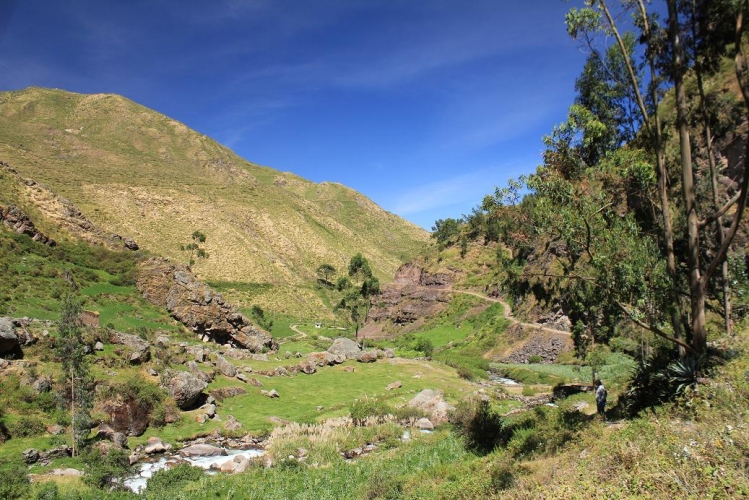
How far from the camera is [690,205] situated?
11.5 metres

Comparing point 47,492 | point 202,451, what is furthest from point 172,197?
point 47,492

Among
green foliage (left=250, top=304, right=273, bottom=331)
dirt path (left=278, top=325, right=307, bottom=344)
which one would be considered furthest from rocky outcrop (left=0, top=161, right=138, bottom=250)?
dirt path (left=278, top=325, right=307, bottom=344)

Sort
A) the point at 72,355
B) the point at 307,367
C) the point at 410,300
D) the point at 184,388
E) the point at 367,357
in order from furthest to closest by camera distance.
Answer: the point at 410,300 < the point at 367,357 < the point at 307,367 < the point at 184,388 < the point at 72,355

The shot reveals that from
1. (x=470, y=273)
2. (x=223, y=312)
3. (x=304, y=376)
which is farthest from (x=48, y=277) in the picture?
(x=470, y=273)

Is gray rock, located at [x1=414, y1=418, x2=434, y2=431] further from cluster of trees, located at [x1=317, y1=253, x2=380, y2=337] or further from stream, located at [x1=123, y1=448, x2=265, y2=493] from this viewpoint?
cluster of trees, located at [x1=317, y1=253, x2=380, y2=337]

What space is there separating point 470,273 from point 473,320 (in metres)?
17.2

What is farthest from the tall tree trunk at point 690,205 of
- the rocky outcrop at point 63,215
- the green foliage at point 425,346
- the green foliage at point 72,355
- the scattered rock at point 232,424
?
the rocky outcrop at point 63,215

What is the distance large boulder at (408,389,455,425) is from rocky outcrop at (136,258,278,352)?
21174 millimetres

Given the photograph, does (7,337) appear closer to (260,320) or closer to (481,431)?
(481,431)

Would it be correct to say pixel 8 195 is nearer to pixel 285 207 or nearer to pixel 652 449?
pixel 652 449

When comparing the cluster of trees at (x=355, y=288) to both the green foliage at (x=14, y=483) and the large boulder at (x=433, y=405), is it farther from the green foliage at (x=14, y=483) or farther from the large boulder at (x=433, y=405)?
the green foliage at (x=14, y=483)

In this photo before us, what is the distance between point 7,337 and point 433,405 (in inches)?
1069

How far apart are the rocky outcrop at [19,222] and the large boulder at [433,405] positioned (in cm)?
4337

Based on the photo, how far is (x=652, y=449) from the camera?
8750 mm
